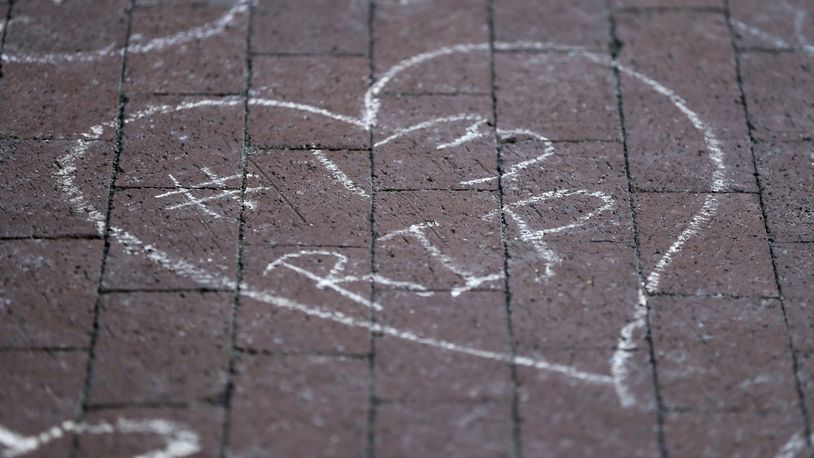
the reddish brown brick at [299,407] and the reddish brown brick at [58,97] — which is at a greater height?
the reddish brown brick at [58,97]

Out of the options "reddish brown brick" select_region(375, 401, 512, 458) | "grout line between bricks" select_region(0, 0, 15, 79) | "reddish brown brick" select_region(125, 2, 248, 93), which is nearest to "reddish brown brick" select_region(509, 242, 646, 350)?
"reddish brown brick" select_region(375, 401, 512, 458)

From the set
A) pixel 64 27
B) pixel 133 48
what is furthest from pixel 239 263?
pixel 64 27

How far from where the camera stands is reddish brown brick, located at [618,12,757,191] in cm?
369

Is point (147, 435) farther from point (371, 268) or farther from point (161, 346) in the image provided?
point (371, 268)

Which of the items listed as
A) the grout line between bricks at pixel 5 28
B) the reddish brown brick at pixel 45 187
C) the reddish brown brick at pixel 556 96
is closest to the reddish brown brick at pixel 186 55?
the reddish brown brick at pixel 45 187

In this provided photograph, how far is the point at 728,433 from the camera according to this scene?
3.08 metres

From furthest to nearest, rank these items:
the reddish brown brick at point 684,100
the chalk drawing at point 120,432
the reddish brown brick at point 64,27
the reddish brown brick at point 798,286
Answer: the reddish brown brick at point 64,27, the reddish brown brick at point 684,100, the reddish brown brick at point 798,286, the chalk drawing at point 120,432

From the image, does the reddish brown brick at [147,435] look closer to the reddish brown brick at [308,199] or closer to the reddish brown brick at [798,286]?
the reddish brown brick at [308,199]

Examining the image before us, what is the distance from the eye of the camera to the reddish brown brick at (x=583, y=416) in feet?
9.97

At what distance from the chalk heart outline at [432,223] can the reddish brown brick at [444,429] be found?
0.20 meters

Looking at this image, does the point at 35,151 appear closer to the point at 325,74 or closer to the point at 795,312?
the point at 325,74

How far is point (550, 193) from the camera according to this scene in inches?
142

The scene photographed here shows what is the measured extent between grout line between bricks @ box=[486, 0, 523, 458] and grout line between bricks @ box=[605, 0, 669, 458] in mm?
442

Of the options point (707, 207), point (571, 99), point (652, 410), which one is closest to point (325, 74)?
point (571, 99)
